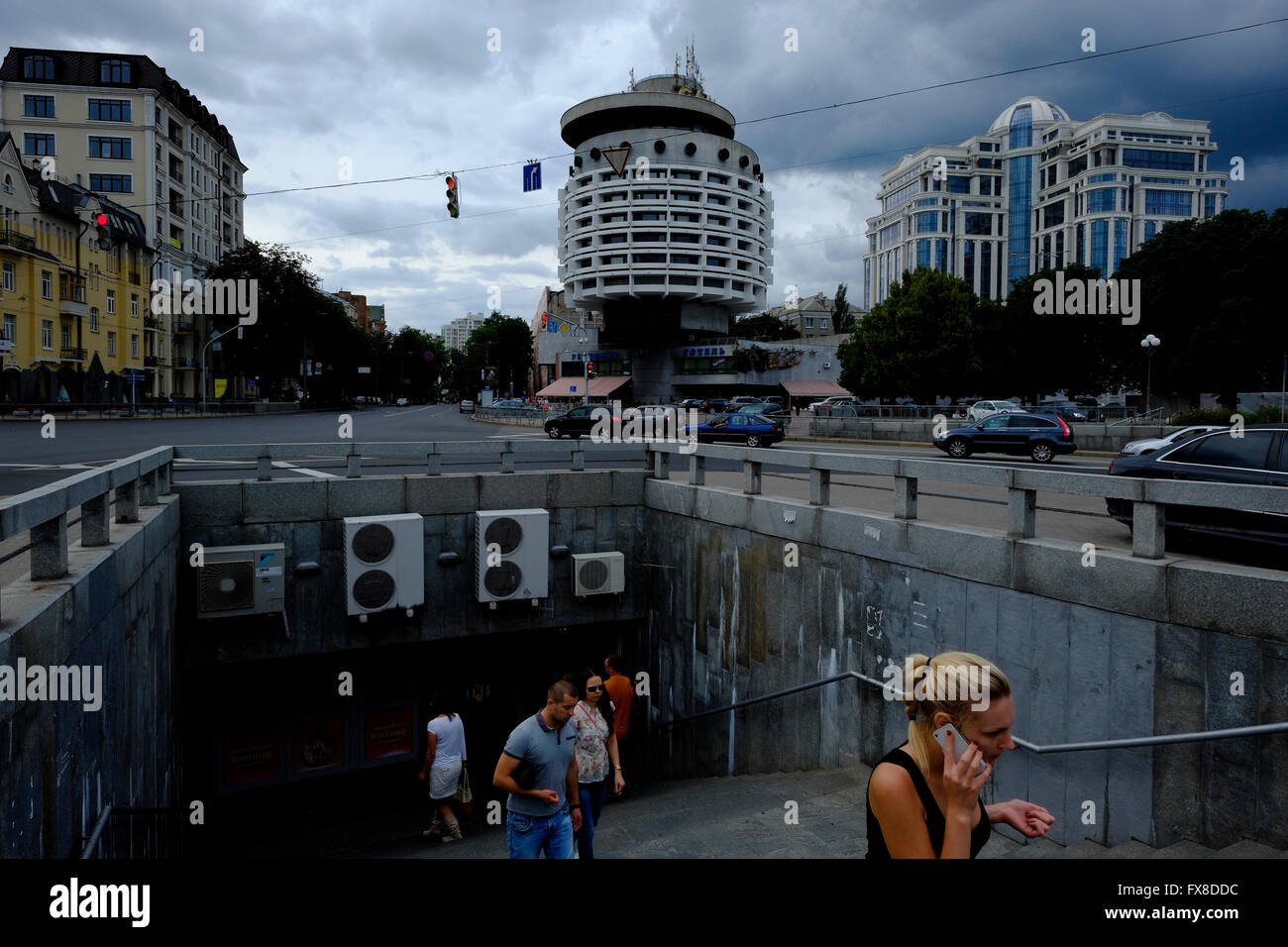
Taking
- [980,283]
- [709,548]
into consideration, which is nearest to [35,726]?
[709,548]

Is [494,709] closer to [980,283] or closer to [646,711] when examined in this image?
[646,711]

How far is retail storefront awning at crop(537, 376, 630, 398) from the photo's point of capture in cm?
8969

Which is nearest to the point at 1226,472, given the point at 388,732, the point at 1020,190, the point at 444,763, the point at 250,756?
the point at 444,763

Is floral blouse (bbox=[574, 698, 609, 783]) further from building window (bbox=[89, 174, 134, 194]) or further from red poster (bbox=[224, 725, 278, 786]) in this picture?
building window (bbox=[89, 174, 134, 194])

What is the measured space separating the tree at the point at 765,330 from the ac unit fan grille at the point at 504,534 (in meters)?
113

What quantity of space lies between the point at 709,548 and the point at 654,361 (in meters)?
87.0

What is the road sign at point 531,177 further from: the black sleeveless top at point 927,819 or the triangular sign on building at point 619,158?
the black sleeveless top at point 927,819

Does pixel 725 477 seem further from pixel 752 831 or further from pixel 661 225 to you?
pixel 661 225

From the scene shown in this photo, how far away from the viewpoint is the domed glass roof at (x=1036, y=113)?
15362 centimetres

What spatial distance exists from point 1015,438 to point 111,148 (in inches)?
2842

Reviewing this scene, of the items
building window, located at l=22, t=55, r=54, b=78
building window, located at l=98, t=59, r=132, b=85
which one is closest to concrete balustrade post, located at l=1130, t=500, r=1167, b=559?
building window, located at l=98, t=59, r=132, b=85

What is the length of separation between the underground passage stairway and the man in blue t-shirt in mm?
1441

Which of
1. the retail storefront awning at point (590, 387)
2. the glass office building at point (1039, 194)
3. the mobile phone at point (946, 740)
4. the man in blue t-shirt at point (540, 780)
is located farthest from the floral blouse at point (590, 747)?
the glass office building at point (1039, 194)

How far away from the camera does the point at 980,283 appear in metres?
159
